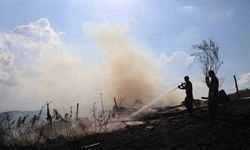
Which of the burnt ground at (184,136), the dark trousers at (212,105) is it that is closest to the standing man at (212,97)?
the dark trousers at (212,105)

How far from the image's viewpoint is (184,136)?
42.2 ft

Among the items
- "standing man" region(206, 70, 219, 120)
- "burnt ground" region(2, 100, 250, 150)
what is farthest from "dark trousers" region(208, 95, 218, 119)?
"burnt ground" region(2, 100, 250, 150)

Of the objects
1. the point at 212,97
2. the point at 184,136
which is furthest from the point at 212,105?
the point at 184,136

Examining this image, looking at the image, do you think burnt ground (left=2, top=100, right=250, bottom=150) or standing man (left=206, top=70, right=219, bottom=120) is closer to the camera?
burnt ground (left=2, top=100, right=250, bottom=150)

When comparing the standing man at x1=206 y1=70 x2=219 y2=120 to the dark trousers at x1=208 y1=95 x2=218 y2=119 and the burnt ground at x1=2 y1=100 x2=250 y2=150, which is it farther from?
the burnt ground at x1=2 y1=100 x2=250 y2=150

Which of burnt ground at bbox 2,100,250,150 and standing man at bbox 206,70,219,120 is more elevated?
standing man at bbox 206,70,219,120

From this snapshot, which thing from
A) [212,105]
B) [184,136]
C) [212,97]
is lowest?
[184,136]

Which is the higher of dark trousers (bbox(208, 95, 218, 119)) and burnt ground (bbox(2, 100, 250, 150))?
dark trousers (bbox(208, 95, 218, 119))

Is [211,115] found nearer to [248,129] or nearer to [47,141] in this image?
[248,129]

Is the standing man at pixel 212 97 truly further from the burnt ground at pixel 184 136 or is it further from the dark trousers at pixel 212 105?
the burnt ground at pixel 184 136

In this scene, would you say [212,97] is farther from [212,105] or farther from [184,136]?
[184,136]

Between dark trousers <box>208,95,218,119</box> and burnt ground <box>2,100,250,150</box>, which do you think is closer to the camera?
burnt ground <box>2,100,250,150</box>

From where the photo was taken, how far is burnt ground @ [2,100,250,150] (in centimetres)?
1132

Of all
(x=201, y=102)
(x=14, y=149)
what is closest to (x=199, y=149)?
(x=14, y=149)
